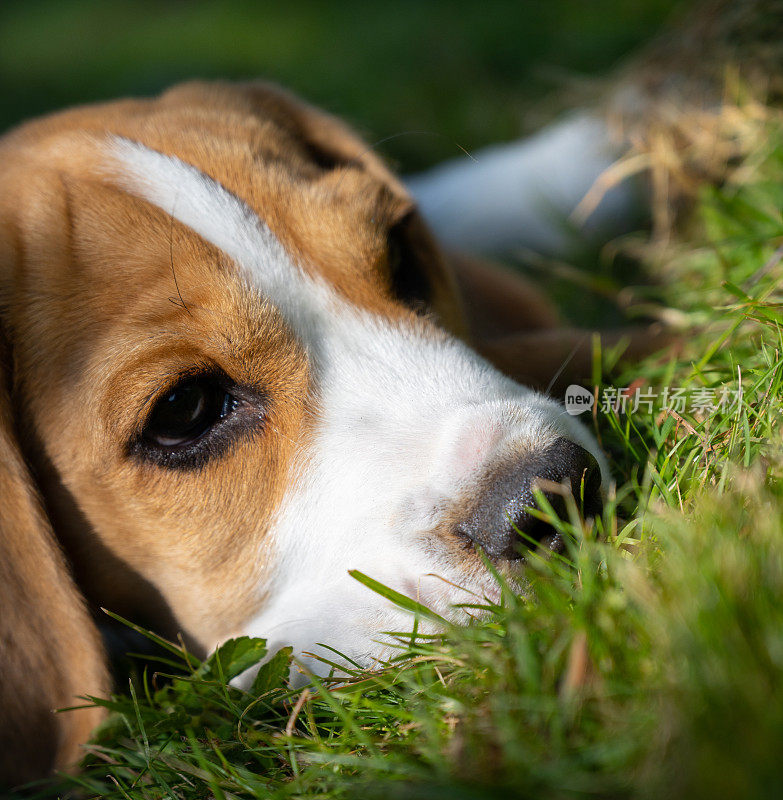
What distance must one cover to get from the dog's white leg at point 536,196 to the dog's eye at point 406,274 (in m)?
2.13

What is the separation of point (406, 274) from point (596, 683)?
170 cm

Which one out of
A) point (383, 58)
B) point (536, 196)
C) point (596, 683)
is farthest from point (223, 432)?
point (383, 58)

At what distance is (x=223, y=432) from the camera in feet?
7.43

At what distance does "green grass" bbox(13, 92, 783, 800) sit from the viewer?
125 centimetres

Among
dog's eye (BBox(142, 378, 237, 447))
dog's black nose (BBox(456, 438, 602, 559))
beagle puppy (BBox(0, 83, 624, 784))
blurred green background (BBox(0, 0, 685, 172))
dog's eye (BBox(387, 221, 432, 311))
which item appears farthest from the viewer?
blurred green background (BBox(0, 0, 685, 172))

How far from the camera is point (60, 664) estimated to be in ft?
6.79

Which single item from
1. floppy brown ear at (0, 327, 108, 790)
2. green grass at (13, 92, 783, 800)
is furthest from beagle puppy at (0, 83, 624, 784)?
green grass at (13, 92, 783, 800)

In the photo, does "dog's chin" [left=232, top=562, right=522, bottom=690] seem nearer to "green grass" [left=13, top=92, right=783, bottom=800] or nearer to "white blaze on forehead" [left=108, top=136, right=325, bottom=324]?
"green grass" [left=13, top=92, right=783, bottom=800]

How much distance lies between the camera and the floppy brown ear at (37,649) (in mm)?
2025

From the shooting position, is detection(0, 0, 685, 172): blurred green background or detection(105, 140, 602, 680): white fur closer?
detection(105, 140, 602, 680): white fur

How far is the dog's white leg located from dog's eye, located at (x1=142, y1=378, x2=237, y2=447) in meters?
3.02

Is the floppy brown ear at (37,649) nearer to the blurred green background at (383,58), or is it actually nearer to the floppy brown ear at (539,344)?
the floppy brown ear at (539,344)

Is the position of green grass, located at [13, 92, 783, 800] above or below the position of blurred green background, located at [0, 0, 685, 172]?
below

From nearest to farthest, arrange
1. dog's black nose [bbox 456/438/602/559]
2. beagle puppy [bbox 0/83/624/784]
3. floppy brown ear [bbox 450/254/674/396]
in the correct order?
dog's black nose [bbox 456/438/602/559], beagle puppy [bbox 0/83/624/784], floppy brown ear [bbox 450/254/674/396]
